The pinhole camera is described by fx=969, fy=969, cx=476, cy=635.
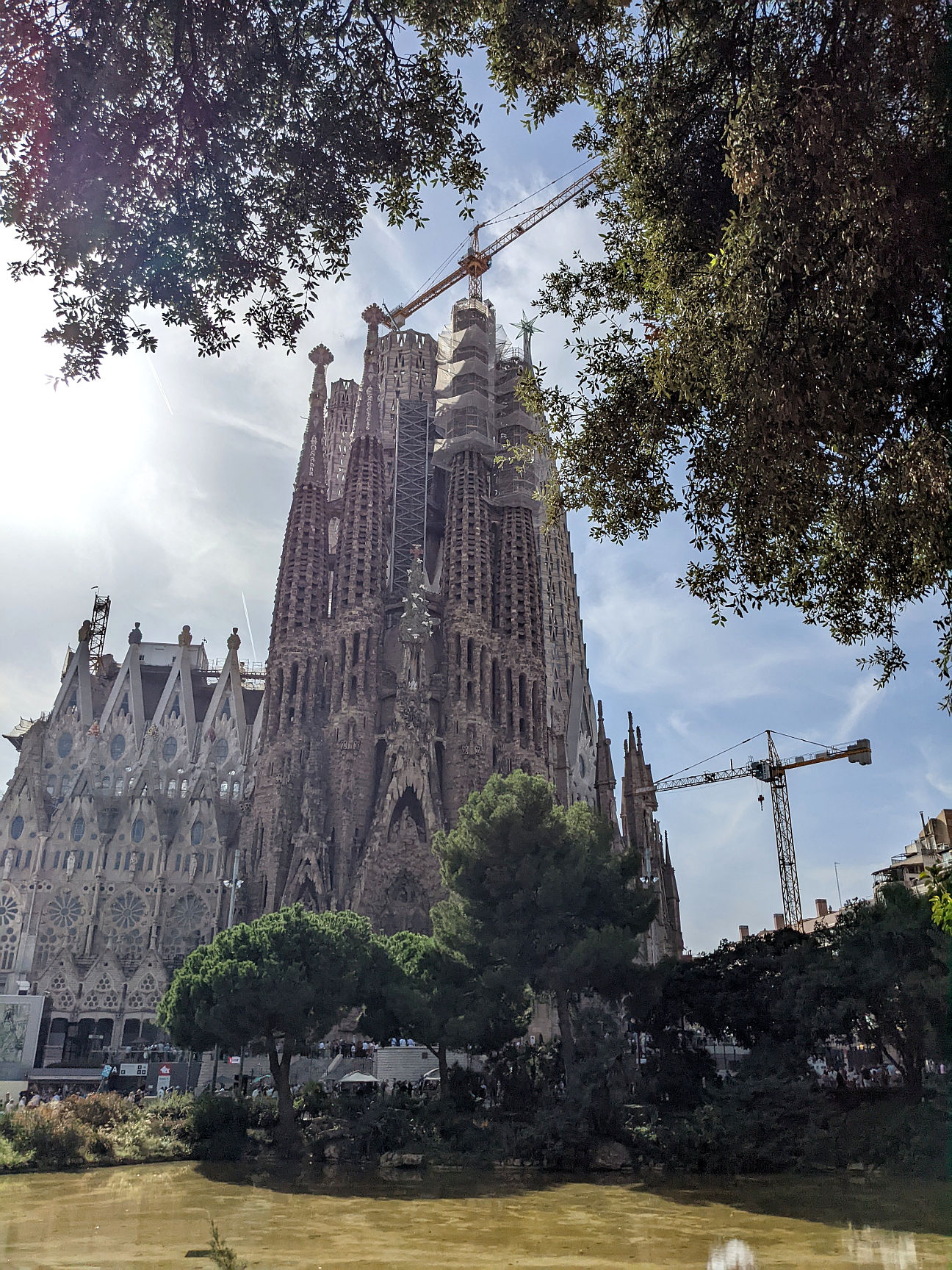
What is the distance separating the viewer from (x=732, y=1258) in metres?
12.3

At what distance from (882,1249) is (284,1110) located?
1421 cm

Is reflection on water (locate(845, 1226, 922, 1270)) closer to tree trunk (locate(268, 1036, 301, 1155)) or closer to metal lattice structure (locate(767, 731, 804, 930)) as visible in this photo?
tree trunk (locate(268, 1036, 301, 1155))

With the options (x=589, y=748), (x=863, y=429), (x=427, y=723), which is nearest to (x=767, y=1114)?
(x=863, y=429)

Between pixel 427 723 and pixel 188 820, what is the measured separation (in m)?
14.7

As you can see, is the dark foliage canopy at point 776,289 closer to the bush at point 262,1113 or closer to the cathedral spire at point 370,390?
the bush at point 262,1113

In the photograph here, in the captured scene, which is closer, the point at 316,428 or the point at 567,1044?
the point at 567,1044

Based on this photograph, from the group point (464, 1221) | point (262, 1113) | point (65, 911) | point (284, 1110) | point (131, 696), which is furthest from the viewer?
point (131, 696)

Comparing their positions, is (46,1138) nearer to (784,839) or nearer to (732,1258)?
(732,1258)

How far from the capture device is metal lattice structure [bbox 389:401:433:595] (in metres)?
53.7

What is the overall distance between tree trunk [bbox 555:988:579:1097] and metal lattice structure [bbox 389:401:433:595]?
31.1 metres

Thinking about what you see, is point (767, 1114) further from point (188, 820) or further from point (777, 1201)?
point (188, 820)

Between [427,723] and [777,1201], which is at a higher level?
[427,723]

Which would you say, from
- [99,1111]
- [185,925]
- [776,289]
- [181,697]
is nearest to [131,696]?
[181,697]

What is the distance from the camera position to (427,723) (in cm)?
4678
